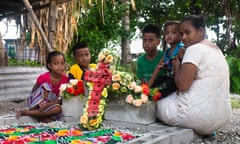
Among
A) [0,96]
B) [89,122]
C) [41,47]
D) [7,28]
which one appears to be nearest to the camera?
[89,122]

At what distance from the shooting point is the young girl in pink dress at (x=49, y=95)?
4.03m

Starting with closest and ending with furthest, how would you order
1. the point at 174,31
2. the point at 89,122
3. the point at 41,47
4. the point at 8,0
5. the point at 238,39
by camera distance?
the point at 89,122
the point at 174,31
the point at 8,0
the point at 41,47
the point at 238,39

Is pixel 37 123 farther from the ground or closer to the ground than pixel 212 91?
closer to the ground

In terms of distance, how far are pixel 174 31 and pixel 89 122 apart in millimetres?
1507

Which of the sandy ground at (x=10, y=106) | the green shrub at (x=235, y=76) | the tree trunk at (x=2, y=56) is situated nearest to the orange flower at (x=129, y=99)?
the sandy ground at (x=10, y=106)

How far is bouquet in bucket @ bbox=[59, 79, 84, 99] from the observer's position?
396 cm

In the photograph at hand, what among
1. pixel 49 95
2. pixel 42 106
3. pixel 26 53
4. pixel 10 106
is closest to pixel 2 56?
pixel 26 53

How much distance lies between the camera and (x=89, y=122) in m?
3.52

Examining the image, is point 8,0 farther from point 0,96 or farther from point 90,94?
point 90,94

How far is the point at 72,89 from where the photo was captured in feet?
13.0

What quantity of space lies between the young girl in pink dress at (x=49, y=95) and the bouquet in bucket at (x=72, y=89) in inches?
7.7

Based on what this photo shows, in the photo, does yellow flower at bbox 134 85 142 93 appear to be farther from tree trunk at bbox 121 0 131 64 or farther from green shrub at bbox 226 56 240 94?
green shrub at bbox 226 56 240 94

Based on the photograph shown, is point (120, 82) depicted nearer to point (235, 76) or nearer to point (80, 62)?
point (80, 62)

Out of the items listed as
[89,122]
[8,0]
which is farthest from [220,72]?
[8,0]
